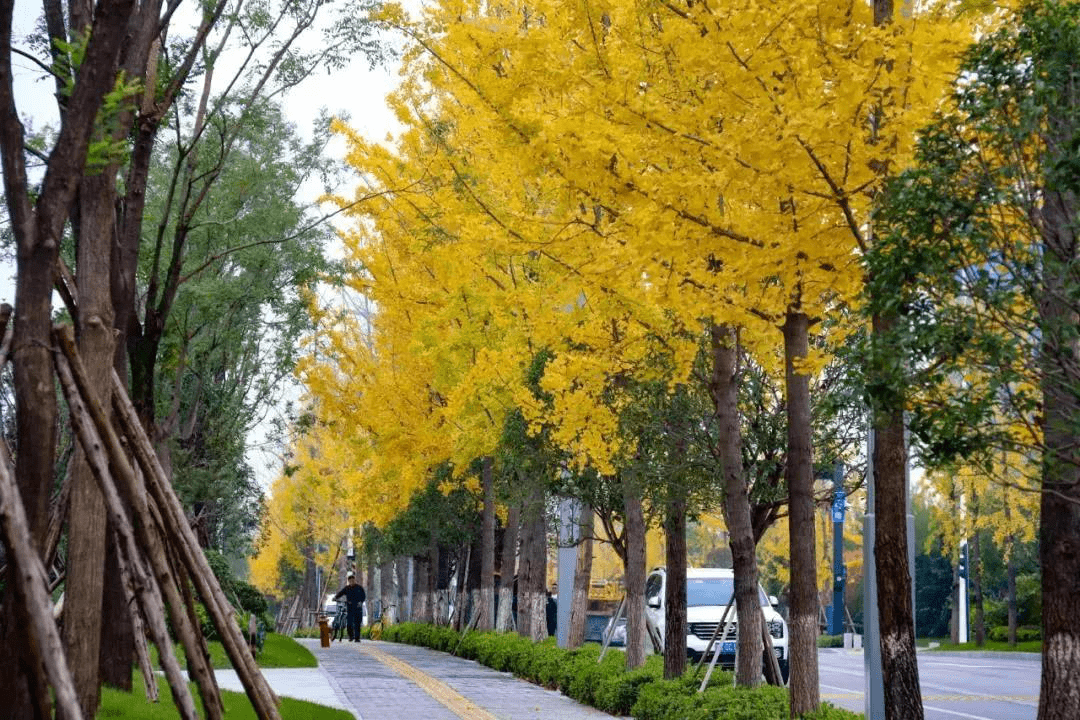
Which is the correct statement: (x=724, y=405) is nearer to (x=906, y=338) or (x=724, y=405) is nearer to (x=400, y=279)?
(x=906, y=338)

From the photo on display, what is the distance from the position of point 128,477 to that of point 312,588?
182ft

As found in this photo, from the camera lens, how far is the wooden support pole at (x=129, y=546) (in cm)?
665

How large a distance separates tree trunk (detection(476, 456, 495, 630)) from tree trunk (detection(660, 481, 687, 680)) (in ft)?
37.8

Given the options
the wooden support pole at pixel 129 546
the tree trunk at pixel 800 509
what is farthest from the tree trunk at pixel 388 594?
the wooden support pole at pixel 129 546

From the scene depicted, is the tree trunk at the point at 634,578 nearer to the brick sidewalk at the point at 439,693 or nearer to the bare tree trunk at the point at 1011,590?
the brick sidewalk at the point at 439,693

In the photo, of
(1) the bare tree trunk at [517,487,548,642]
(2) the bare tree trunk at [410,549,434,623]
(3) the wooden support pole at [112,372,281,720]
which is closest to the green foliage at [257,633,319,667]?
(1) the bare tree trunk at [517,487,548,642]

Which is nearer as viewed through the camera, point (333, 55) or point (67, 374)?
point (67, 374)

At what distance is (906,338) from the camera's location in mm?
6914

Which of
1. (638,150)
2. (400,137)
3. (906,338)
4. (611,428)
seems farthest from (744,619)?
(400,137)

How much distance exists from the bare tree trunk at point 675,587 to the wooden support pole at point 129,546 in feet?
27.3

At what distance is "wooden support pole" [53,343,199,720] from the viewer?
21.8ft

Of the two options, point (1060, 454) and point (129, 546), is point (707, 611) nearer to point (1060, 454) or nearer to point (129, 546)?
point (1060, 454)

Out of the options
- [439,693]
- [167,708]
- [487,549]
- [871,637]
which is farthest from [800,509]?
[487,549]

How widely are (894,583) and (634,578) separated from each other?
7310 millimetres
